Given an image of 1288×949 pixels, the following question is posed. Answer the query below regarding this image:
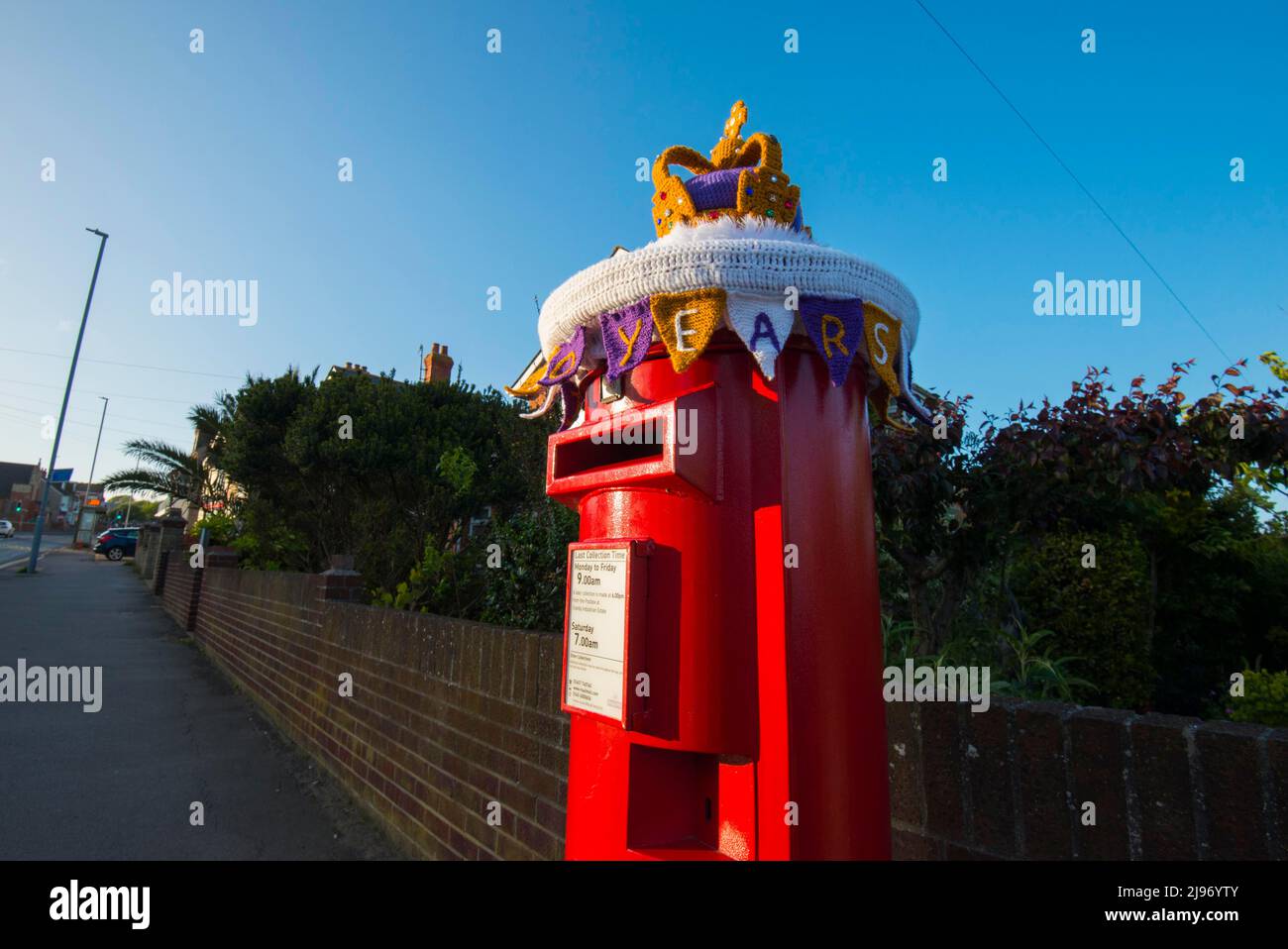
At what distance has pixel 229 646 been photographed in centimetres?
855

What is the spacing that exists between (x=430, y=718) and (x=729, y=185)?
11.0 ft

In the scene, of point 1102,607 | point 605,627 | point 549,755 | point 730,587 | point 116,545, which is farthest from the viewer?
point 116,545

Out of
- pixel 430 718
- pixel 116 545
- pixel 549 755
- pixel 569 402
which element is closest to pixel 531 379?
pixel 569 402

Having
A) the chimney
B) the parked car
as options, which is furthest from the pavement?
the parked car

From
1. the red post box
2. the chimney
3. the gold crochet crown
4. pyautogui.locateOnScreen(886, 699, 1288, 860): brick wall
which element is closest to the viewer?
pyautogui.locateOnScreen(886, 699, 1288, 860): brick wall

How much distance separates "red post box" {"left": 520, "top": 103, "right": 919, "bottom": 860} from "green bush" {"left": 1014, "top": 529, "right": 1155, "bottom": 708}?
402 centimetres

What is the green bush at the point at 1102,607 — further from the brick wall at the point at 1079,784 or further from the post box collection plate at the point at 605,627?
the post box collection plate at the point at 605,627

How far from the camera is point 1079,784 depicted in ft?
5.06

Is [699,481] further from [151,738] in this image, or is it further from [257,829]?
[151,738]

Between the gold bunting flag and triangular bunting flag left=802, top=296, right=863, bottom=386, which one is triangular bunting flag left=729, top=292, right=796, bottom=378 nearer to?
triangular bunting flag left=802, top=296, right=863, bottom=386

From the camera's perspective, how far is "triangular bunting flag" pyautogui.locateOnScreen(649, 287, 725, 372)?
1.54 metres

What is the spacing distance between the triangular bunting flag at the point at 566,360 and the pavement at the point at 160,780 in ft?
11.2

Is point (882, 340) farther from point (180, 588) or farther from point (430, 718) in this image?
point (180, 588)
